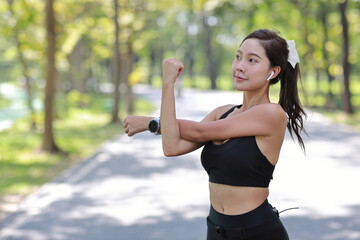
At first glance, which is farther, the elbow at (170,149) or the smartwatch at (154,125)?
the smartwatch at (154,125)

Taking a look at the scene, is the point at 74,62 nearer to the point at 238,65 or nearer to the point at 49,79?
the point at 49,79

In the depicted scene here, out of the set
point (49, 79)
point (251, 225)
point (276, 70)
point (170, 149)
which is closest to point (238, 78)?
point (276, 70)

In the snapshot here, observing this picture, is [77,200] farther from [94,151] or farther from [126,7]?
[126,7]

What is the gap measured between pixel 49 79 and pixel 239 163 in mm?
12268

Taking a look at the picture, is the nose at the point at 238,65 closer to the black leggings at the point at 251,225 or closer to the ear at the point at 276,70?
the ear at the point at 276,70

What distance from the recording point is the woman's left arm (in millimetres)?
2820

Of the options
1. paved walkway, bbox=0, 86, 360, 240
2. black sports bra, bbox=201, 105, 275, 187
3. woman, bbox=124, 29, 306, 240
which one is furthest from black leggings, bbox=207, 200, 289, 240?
paved walkway, bbox=0, 86, 360, 240

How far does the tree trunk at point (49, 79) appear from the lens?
46.8 ft

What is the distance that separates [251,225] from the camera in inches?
116

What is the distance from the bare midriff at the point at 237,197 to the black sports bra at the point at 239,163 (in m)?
0.03

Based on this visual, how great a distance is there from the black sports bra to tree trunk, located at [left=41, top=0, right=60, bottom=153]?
39.0ft

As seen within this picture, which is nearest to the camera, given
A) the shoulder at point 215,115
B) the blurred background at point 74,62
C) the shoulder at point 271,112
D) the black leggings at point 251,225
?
the shoulder at point 271,112

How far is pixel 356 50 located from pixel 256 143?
45949mm

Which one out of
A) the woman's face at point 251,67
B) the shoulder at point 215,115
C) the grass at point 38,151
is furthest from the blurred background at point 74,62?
the woman's face at point 251,67
